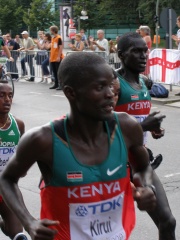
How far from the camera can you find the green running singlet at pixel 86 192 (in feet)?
9.25

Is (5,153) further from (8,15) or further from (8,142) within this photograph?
(8,15)

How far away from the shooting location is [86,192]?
2848 millimetres

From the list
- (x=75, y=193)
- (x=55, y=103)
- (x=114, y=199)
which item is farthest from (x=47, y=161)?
(x=55, y=103)

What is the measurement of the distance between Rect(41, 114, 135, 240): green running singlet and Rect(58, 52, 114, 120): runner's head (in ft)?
0.53

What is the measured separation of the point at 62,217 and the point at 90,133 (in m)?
0.43

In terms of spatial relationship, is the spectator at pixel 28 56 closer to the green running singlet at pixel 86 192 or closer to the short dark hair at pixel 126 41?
the short dark hair at pixel 126 41

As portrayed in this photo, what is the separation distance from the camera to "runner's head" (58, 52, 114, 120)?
2.77 m

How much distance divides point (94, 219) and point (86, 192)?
6.0 inches

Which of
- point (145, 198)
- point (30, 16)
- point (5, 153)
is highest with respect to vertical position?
point (30, 16)

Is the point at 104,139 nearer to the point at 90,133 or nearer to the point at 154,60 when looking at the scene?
the point at 90,133

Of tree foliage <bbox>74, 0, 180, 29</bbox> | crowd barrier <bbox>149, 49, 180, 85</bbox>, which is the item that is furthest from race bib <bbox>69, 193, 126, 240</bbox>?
tree foliage <bbox>74, 0, 180, 29</bbox>

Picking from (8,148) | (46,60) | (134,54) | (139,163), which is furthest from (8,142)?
(46,60)

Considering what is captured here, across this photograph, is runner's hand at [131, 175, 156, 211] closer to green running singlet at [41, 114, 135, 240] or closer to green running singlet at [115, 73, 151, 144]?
green running singlet at [41, 114, 135, 240]

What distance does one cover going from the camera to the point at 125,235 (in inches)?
119
